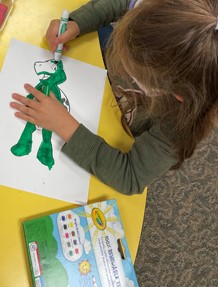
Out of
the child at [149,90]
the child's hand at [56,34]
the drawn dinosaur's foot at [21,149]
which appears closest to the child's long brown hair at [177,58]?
the child at [149,90]

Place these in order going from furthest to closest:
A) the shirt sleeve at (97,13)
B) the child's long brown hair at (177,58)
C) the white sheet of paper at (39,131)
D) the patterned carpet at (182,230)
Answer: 1. the patterned carpet at (182,230)
2. the shirt sleeve at (97,13)
3. the white sheet of paper at (39,131)
4. the child's long brown hair at (177,58)

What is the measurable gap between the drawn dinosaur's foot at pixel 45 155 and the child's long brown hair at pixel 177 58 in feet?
0.67

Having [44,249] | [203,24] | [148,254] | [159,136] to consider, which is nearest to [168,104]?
[159,136]

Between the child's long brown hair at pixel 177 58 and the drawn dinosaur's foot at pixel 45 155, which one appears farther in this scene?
the drawn dinosaur's foot at pixel 45 155

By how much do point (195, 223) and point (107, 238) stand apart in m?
0.76

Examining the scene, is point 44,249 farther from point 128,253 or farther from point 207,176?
point 207,176

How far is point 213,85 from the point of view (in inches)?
21.2

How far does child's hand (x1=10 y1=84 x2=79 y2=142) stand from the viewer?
650mm

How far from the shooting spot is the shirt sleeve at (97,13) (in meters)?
0.77

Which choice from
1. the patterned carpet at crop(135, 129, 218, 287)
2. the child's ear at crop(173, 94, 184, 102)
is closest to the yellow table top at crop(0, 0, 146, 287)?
the child's ear at crop(173, 94, 184, 102)

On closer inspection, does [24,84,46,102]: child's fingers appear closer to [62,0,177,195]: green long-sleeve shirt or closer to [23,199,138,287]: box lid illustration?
[62,0,177,195]: green long-sleeve shirt

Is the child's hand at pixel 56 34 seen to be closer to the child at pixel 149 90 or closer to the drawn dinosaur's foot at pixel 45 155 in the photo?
the child at pixel 149 90

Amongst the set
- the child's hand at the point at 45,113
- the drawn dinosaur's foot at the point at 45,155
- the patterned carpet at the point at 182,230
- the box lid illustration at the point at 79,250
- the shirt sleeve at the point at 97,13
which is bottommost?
the patterned carpet at the point at 182,230

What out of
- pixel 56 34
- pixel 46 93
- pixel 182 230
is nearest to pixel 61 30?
pixel 56 34
